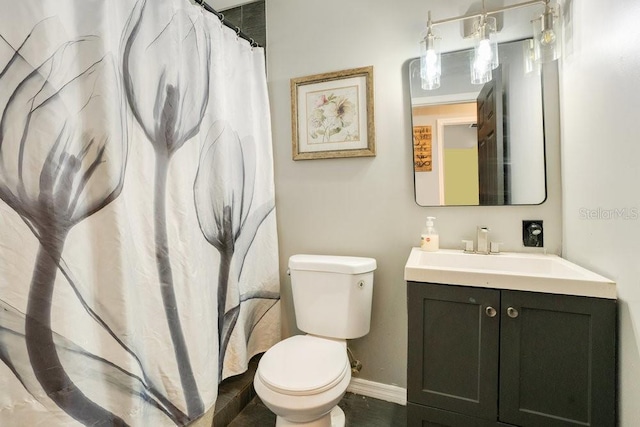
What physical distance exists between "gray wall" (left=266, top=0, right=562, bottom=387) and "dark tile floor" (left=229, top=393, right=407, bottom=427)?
5.0 inches

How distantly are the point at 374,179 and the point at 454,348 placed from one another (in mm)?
907

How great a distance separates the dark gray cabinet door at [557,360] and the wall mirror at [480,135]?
590mm

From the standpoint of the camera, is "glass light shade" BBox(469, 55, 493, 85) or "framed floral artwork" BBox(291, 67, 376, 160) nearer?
"glass light shade" BBox(469, 55, 493, 85)

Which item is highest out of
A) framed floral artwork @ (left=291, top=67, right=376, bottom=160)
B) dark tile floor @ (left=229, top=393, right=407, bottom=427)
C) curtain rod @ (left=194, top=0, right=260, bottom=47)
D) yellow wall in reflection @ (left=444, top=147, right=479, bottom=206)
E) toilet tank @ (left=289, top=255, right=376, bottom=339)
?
curtain rod @ (left=194, top=0, right=260, bottom=47)

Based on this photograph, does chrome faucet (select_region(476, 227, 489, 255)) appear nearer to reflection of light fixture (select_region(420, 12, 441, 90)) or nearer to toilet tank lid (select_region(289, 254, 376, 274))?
toilet tank lid (select_region(289, 254, 376, 274))

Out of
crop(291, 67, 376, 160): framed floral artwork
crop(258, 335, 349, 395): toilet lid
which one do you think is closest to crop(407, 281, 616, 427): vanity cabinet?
crop(258, 335, 349, 395): toilet lid

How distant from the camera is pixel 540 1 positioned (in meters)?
1.30

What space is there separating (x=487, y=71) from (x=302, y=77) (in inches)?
38.4

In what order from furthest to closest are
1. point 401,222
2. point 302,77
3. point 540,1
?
1. point 302,77
2. point 401,222
3. point 540,1

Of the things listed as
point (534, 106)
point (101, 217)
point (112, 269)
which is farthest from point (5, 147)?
point (534, 106)

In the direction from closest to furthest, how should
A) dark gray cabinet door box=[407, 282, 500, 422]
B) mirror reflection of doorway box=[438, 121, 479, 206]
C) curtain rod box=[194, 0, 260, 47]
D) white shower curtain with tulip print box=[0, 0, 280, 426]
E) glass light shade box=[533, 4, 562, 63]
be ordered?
white shower curtain with tulip print box=[0, 0, 280, 426] < dark gray cabinet door box=[407, 282, 500, 422] < glass light shade box=[533, 4, 562, 63] < curtain rod box=[194, 0, 260, 47] < mirror reflection of doorway box=[438, 121, 479, 206]

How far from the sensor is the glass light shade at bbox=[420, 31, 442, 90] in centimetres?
142

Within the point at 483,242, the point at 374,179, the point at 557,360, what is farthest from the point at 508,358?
the point at 374,179

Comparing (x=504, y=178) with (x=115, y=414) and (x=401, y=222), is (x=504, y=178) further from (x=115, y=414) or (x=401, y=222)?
(x=115, y=414)
